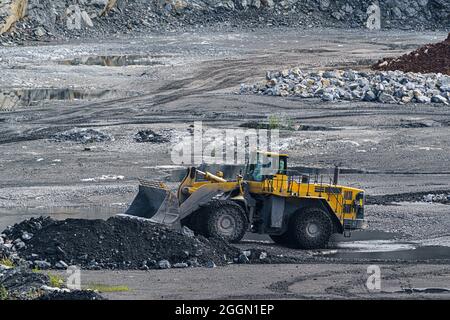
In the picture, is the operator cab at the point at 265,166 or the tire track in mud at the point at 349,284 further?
the operator cab at the point at 265,166

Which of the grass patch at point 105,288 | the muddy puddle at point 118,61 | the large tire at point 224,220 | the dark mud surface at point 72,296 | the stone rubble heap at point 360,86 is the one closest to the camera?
the dark mud surface at point 72,296

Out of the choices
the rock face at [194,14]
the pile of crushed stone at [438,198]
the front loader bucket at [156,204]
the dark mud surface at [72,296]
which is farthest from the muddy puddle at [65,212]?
the rock face at [194,14]

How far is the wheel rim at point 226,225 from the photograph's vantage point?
66.4ft

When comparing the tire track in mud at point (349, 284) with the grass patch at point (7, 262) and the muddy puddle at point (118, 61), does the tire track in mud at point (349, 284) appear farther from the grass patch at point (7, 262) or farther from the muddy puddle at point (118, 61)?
the muddy puddle at point (118, 61)

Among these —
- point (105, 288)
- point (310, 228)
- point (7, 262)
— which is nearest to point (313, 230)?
point (310, 228)

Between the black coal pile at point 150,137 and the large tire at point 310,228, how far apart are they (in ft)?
46.6

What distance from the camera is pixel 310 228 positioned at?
2072 centimetres

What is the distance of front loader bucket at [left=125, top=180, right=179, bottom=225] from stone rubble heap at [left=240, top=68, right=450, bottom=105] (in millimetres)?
21876

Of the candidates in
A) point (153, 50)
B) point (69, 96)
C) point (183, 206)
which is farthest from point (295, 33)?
point (183, 206)

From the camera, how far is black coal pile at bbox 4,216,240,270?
18.2 meters

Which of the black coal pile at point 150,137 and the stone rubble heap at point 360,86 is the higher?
the stone rubble heap at point 360,86

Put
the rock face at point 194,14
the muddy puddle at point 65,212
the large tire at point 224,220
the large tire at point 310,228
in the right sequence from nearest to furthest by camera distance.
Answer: the large tire at point 224,220 < the large tire at point 310,228 < the muddy puddle at point 65,212 < the rock face at point 194,14

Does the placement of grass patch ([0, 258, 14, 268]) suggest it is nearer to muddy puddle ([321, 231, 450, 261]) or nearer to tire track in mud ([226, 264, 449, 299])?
tire track in mud ([226, 264, 449, 299])
